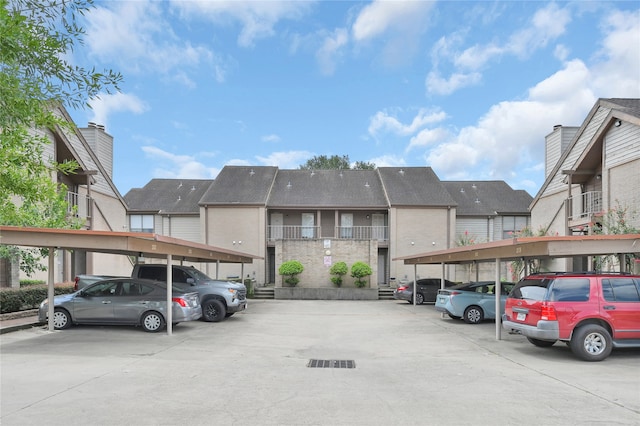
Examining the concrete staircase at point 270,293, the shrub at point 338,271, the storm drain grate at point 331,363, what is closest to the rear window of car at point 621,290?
the storm drain grate at point 331,363

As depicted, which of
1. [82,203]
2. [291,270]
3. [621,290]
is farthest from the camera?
[291,270]

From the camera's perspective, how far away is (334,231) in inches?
1335

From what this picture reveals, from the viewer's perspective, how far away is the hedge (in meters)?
14.8

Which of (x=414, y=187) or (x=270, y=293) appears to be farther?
(x=414, y=187)

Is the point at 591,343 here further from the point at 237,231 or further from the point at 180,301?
the point at 237,231

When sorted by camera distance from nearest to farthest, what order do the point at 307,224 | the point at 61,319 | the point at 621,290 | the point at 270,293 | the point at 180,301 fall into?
the point at 621,290, the point at 180,301, the point at 61,319, the point at 270,293, the point at 307,224

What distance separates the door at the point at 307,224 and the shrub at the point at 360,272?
600 cm

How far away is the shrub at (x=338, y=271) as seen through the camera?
28.8 m

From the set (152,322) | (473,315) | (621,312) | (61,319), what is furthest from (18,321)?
(621,312)

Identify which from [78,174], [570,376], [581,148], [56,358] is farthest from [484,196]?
[56,358]

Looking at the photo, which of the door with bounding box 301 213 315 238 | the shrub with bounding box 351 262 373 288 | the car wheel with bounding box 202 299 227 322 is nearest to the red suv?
the car wheel with bounding box 202 299 227 322

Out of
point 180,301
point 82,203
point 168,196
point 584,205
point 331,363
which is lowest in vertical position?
point 331,363

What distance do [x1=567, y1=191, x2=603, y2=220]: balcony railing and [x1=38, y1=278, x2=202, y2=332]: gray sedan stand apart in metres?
16.3

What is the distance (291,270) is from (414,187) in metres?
11.8
